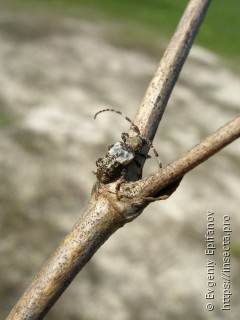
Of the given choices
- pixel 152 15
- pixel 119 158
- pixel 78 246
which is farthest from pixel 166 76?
pixel 152 15

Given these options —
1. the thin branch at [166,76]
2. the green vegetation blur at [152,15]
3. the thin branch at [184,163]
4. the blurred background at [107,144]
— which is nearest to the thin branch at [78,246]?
the thin branch at [184,163]

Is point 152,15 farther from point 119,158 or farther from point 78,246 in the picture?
point 78,246

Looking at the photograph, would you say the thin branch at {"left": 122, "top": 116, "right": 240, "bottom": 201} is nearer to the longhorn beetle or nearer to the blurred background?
the longhorn beetle

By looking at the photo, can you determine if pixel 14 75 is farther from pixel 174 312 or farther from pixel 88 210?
pixel 88 210

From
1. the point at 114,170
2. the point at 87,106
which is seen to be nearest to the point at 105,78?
the point at 87,106

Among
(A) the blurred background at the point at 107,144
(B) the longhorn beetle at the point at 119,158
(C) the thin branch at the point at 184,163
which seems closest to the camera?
(C) the thin branch at the point at 184,163

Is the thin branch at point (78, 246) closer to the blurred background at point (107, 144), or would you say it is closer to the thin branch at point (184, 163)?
the thin branch at point (184, 163)
